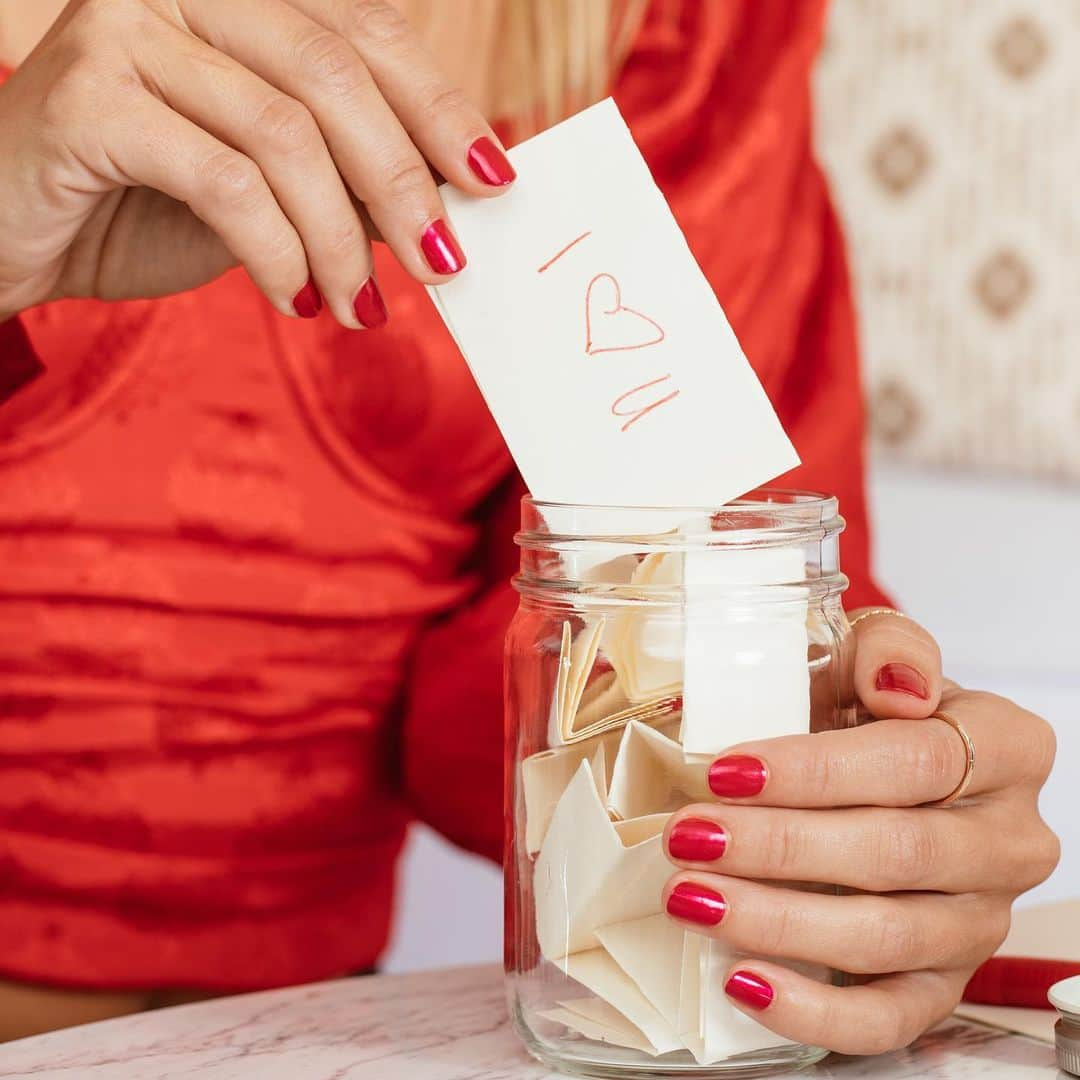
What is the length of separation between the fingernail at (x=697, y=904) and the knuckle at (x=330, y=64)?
30 cm

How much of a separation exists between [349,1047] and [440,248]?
0.29 m

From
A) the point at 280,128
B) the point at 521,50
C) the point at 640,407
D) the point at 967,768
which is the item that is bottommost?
the point at 967,768

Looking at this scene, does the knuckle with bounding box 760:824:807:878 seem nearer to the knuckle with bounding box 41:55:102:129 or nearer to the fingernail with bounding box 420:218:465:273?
the fingernail with bounding box 420:218:465:273

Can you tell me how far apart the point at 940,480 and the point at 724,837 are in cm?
149

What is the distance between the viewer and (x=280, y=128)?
20.8 inches

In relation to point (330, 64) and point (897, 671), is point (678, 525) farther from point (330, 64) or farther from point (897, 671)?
point (330, 64)

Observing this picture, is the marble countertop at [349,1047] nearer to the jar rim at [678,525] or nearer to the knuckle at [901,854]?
the knuckle at [901,854]

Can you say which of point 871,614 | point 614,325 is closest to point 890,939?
point 871,614

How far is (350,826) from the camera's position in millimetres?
1007

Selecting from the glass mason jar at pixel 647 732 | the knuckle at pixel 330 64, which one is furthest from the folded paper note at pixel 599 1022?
the knuckle at pixel 330 64

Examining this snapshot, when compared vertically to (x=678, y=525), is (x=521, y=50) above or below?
above

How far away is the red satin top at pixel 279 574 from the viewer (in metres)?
0.89

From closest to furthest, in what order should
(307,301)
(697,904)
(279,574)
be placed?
(697,904)
(307,301)
(279,574)

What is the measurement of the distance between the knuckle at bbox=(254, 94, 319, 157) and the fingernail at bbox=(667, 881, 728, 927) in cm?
29
